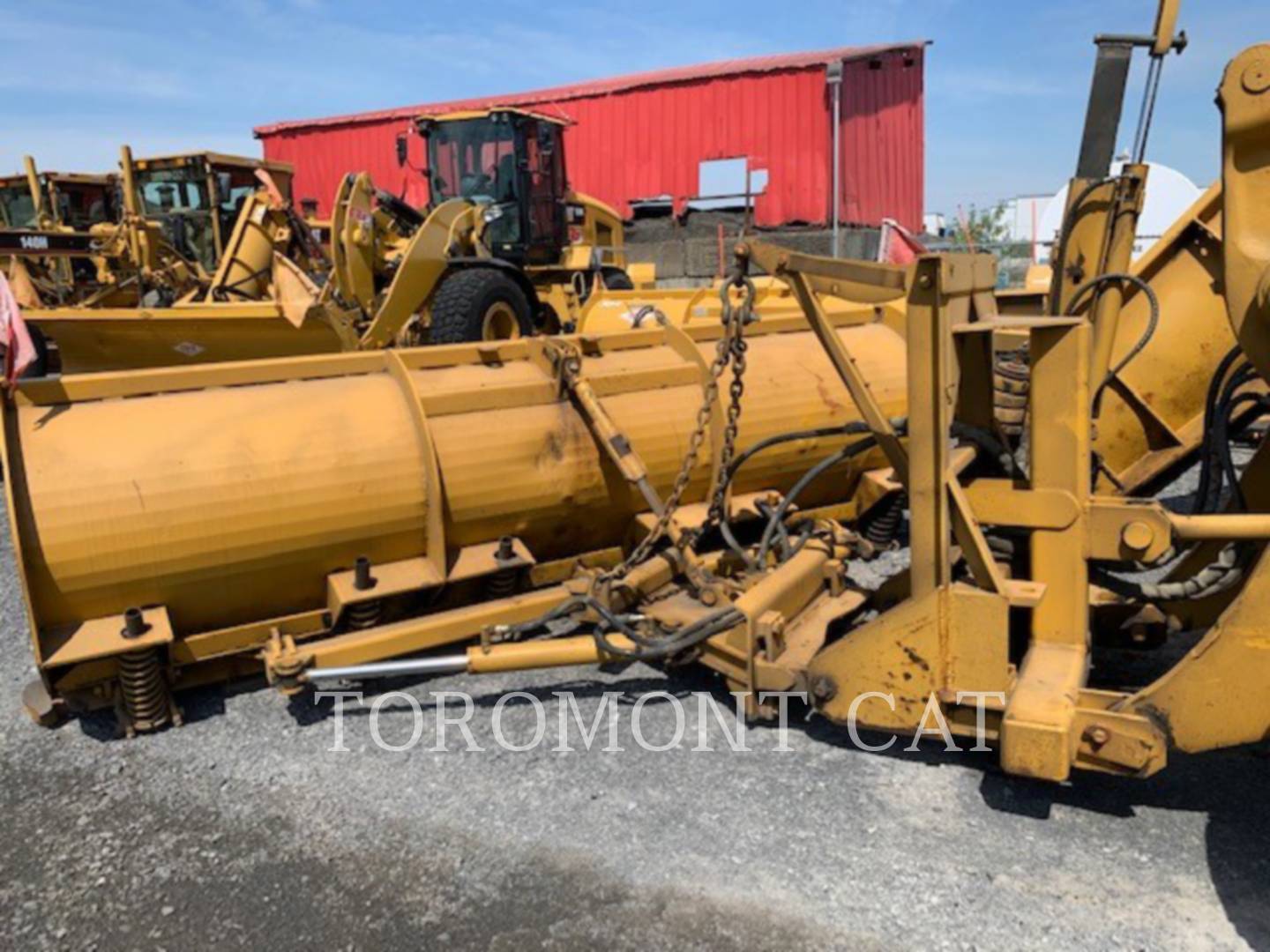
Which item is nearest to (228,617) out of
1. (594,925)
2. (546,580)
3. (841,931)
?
(546,580)

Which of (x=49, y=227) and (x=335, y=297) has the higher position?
(x=49, y=227)

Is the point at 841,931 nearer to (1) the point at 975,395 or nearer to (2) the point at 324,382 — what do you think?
(1) the point at 975,395

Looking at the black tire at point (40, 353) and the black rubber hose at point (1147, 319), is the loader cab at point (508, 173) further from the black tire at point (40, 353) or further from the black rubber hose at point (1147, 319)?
the black rubber hose at point (1147, 319)

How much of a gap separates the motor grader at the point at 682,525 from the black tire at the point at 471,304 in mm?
3012

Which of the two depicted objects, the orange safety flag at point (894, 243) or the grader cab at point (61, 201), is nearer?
the grader cab at point (61, 201)

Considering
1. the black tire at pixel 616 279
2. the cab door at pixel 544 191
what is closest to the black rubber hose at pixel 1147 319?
the cab door at pixel 544 191

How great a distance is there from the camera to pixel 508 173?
10.4 m

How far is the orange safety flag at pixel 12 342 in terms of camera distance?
11.2 ft

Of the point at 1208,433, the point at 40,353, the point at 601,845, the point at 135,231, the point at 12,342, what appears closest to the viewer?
the point at 601,845

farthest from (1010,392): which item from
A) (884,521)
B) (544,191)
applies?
(544,191)

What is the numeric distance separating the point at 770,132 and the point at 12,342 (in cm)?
1724

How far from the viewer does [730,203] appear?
19.2m

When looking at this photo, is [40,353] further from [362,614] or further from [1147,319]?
[1147,319]

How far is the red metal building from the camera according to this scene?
18.7 m
